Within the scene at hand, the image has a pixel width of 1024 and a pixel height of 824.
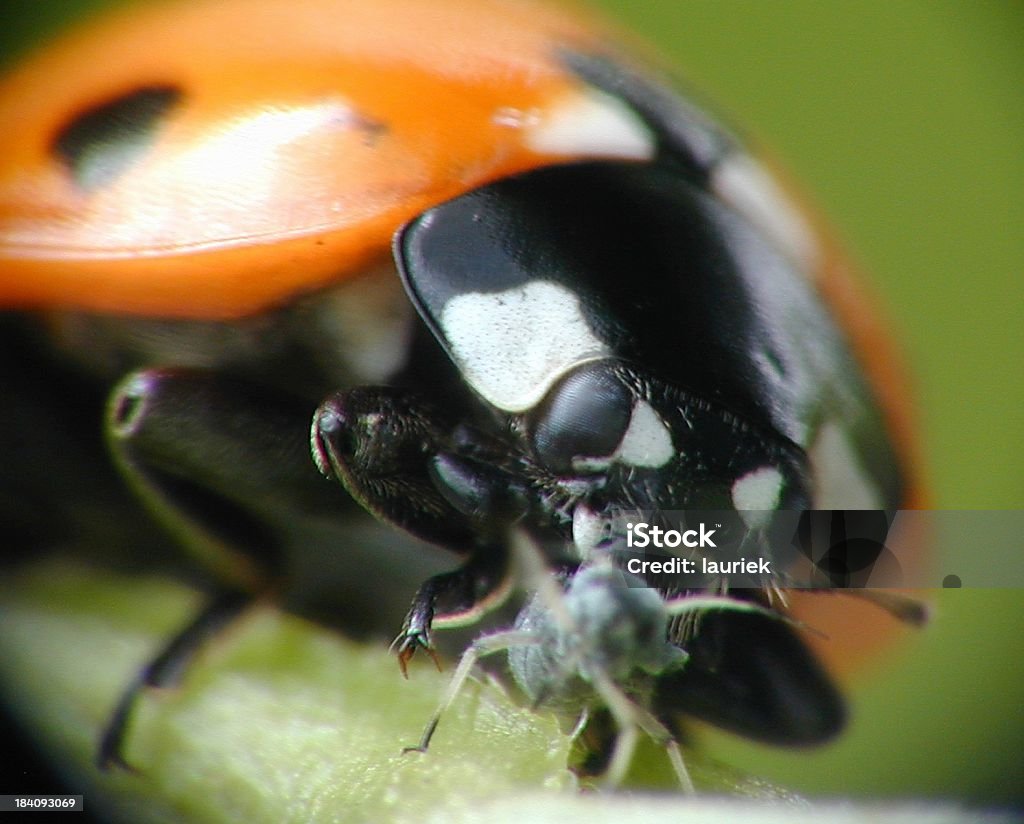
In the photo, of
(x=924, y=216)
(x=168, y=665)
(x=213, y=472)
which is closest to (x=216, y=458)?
(x=213, y=472)

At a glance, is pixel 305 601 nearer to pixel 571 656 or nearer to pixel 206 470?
pixel 206 470

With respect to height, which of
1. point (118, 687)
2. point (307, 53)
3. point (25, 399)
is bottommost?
point (118, 687)

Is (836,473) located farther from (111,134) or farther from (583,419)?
(111,134)

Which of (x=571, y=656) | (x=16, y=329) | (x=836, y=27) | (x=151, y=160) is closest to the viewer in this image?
(x=571, y=656)

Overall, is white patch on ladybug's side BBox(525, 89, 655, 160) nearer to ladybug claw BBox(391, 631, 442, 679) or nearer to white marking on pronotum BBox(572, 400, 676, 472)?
white marking on pronotum BBox(572, 400, 676, 472)

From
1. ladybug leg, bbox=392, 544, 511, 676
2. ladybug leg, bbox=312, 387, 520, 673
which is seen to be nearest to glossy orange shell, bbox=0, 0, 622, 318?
ladybug leg, bbox=312, 387, 520, 673

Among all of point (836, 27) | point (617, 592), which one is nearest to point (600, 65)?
point (617, 592)
